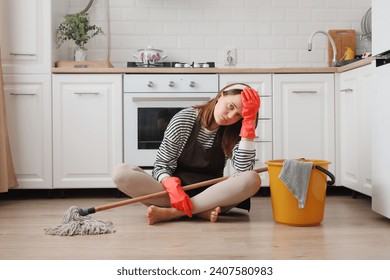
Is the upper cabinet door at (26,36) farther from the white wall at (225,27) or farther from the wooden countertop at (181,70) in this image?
the white wall at (225,27)

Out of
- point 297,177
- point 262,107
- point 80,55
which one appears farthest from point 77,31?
point 297,177

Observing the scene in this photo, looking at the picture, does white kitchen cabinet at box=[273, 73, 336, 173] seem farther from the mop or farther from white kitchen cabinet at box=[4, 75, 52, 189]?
white kitchen cabinet at box=[4, 75, 52, 189]

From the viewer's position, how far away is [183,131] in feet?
8.44

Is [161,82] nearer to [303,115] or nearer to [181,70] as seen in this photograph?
[181,70]

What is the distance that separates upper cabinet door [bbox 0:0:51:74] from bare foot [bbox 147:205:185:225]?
1.48m

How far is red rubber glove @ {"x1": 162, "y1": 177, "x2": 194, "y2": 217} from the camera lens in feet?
8.16

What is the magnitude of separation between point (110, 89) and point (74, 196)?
78 cm

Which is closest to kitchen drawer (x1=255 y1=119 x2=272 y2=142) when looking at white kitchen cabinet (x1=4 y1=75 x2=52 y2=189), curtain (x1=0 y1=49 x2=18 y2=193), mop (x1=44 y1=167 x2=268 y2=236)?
mop (x1=44 y1=167 x2=268 y2=236)

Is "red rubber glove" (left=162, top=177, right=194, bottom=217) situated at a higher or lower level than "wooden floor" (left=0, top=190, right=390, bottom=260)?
higher

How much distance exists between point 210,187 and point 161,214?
0.27 metres

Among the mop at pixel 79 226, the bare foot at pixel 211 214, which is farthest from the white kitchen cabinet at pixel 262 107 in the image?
the mop at pixel 79 226

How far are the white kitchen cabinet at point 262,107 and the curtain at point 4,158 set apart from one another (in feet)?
4.56

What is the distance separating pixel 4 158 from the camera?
10.6 feet

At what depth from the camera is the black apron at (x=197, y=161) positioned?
2609mm
